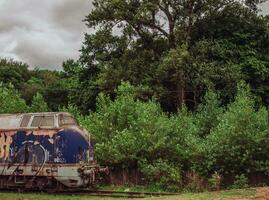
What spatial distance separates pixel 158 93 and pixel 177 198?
980 inches

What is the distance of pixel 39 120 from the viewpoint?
28.3 metres

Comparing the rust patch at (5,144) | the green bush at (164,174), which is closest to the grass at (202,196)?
the rust patch at (5,144)

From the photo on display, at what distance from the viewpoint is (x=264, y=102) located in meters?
48.2

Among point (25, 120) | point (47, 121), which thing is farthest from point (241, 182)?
point (25, 120)

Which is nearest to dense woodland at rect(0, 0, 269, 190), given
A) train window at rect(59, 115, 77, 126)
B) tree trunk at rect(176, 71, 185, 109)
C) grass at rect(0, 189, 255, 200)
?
tree trunk at rect(176, 71, 185, 109)

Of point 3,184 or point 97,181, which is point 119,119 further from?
point 3,184

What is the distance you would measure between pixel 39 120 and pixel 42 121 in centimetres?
21

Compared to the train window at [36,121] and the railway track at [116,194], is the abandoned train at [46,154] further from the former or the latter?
the railway track at [116,194]

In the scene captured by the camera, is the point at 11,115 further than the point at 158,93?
No

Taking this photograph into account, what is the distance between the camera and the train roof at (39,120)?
2788cm

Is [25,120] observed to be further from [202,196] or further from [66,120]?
[202,196]

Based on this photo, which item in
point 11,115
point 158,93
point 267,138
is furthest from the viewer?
point 158,93

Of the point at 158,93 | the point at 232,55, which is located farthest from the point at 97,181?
the point at 232,55

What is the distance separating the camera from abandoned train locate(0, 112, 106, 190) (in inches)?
1066
